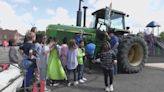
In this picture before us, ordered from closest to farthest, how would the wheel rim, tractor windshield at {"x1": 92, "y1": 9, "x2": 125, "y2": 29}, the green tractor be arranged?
the green tractor → the wheel rim → tractor windshield at {"x1": 92, "y1": 9, "x2": 125, "y2": 29}

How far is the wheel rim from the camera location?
1427 centimetres

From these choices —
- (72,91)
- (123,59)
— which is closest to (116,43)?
(123,59)

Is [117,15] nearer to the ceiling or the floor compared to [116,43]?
nearer to the ceiling

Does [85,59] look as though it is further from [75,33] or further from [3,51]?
[3,51]

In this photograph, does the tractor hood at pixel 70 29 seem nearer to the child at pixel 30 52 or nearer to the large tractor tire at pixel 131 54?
the large tractor tire at pixel 131 54

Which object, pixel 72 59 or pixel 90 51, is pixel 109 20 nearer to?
pixel 90 51

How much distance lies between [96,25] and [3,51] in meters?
6.54

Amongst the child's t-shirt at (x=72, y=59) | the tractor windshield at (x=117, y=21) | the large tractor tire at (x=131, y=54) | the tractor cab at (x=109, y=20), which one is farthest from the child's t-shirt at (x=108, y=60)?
the tractor windshield at (x=117, y=21)

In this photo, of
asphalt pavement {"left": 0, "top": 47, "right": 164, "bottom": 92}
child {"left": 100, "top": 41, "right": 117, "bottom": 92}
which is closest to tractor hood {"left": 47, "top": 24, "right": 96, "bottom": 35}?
asphalt pavement {"left": 0, "top": 47, "right": 164, "bottom": 92}

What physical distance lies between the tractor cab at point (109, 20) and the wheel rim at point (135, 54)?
878 millimetres

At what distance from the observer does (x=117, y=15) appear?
48.8 ft

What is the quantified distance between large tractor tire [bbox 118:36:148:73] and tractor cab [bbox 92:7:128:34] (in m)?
0.87

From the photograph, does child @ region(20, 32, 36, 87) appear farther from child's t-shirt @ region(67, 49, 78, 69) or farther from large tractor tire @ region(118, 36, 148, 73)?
large tractor tire @ region(118, 36, 148, 73)

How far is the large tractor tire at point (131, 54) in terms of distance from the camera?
13336mm
